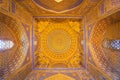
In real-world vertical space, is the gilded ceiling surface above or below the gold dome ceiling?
below

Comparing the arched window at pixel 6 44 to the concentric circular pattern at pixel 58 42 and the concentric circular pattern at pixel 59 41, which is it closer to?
the concentric circular pattern at pixel 58 42

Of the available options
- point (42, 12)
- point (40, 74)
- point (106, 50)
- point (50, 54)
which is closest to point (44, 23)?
point (42, 12)

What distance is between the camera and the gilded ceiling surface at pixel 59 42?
6676 mm

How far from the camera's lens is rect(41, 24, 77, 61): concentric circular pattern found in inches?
272

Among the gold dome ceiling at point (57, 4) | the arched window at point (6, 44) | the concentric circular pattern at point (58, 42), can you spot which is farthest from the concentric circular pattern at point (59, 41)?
the arched window at point (6, 44)

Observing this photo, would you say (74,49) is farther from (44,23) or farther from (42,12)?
(42,12)

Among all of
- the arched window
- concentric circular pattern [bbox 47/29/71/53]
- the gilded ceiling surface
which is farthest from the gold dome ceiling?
concentric circular pattern [bbox 47/29/71/53]

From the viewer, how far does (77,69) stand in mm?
5727

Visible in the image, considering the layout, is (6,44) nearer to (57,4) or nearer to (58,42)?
(57,4)

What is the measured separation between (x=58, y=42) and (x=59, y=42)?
0.06m

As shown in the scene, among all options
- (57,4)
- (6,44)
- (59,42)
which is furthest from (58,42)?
(6,44)

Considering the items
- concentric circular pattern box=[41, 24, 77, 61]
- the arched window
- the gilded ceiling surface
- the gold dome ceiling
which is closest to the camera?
the arched window

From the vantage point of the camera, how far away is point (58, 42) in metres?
7.09

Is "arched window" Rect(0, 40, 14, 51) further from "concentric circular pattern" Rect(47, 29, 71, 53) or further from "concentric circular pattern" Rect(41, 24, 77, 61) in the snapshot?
"concentric circular pattern" Rect(47, 29, 71, 53)
